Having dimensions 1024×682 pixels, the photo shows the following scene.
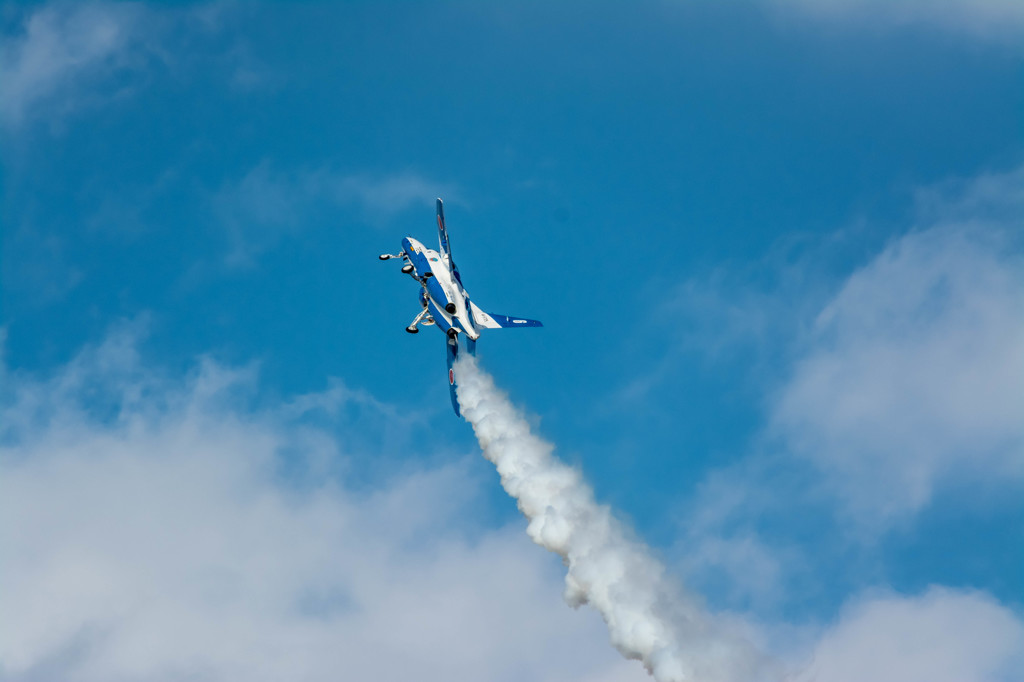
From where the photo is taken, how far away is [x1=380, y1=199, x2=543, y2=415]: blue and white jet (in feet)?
274

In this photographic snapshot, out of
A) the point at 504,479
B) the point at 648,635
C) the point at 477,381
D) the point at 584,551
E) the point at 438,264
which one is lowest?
the point at 648,635

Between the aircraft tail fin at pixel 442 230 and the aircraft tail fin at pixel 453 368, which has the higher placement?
the aircraft tail fin at pixel 442 230

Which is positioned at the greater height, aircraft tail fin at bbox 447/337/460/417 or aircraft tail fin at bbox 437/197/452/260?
aircraft tail fin at bbox 437/197/452/260

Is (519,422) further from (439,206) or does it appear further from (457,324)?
(439,206)

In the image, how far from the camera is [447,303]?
3278 inches

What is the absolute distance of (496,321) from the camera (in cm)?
8669

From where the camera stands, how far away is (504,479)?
83.4 metres

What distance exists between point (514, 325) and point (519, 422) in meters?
7.82

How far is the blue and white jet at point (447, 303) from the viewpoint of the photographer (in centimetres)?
8350

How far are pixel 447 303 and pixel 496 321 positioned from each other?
16.8 ft

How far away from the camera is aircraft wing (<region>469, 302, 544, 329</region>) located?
85812 millimetres

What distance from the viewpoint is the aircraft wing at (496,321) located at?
85812 mm

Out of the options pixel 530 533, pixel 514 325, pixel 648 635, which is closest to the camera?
pixel 648 635

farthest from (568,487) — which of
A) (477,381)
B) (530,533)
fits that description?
(477,381)
